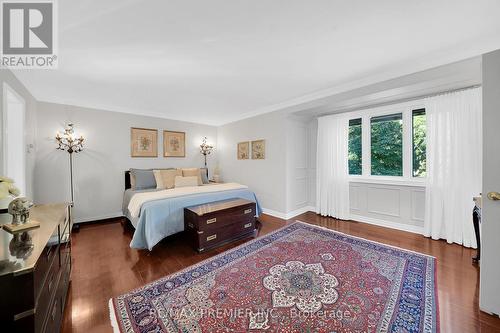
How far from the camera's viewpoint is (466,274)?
210 cm

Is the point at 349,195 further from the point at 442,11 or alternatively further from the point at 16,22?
the point at 16,22

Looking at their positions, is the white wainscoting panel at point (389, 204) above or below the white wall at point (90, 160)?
below

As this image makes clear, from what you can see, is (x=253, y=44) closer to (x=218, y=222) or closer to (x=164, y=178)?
(x=218, y=222)

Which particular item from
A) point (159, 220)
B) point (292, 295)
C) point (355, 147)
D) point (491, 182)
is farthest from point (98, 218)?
point (491, 182)

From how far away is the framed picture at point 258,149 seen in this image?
4.48m

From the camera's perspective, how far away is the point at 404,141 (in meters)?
3.45

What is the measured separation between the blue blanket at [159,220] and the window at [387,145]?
11.1ft

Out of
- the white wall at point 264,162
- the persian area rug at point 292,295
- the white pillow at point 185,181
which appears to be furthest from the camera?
the white wall at point 264,162

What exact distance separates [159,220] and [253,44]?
8.16ft

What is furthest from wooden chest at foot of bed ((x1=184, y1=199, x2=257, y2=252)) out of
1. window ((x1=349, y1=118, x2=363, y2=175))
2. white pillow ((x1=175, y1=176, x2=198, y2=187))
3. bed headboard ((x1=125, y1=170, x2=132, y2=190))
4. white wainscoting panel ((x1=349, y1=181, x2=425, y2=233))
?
window ((x1=349, y1=118, x2=363, y2=175))

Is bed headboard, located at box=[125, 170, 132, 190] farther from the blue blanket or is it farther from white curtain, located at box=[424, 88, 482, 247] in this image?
white curtain, located at box=[424, 88, 482, 247]

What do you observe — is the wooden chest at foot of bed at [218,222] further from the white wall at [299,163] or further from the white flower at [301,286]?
the white wall at [299,163]

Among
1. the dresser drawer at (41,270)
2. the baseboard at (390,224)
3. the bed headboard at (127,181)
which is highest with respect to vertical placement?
the bed headboard at (127,181)

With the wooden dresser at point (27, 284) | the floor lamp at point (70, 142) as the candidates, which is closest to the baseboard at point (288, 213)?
the wooden dresser at point (27, 284)
